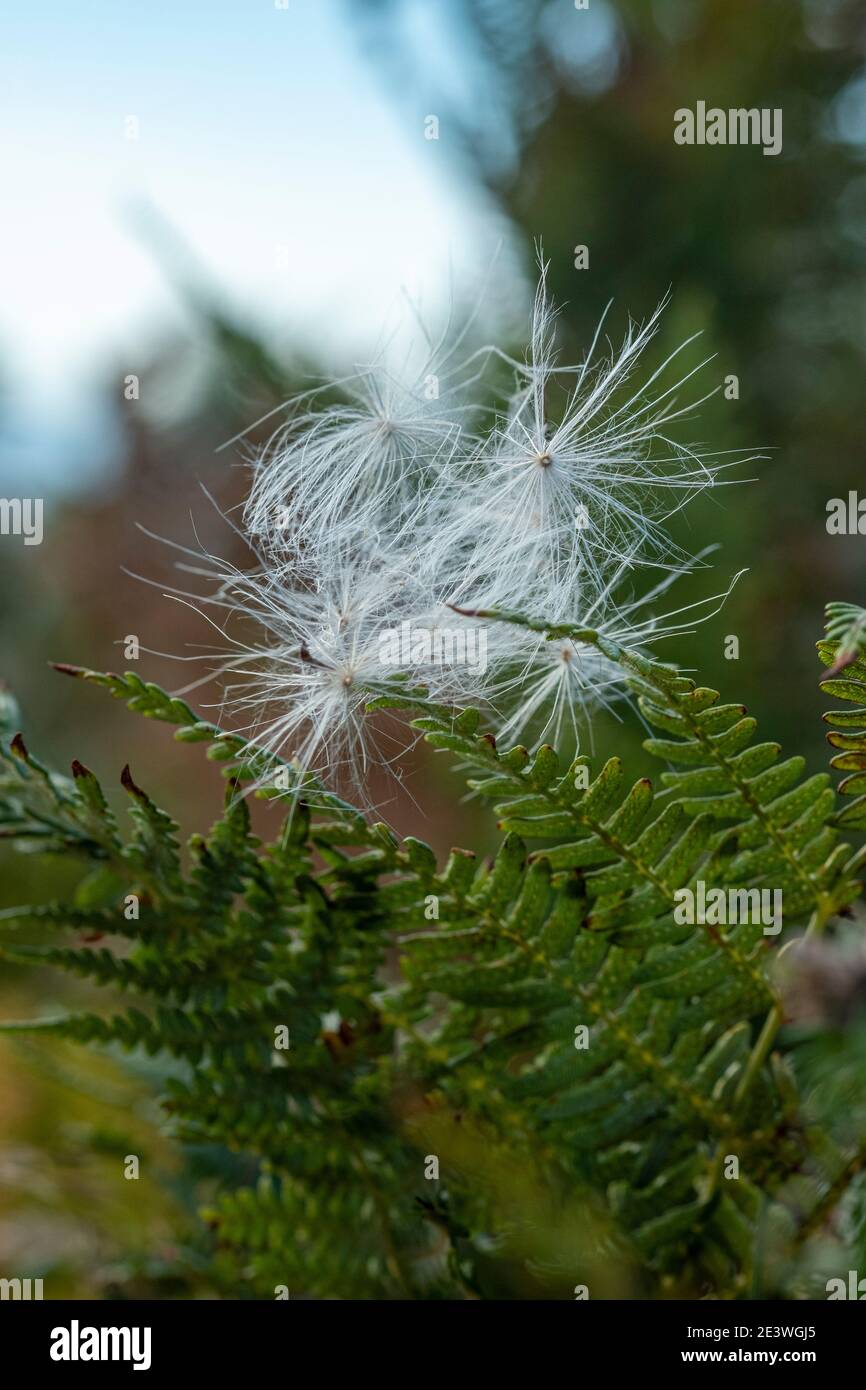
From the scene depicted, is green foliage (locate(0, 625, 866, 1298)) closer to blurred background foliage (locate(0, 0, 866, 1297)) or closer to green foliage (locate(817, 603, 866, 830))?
green foliage (locate(817, 603, 866, 830))

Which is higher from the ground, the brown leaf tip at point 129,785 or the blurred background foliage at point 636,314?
the blurred background foliage at point 636,314

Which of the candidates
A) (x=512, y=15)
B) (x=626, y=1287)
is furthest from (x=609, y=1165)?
(x=512, y=15)

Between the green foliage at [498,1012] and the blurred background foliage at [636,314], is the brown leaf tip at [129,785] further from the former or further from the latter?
the blurred background foliage at [636,314]

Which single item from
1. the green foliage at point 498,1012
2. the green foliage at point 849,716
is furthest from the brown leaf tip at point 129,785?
the green foliage at point 849,716

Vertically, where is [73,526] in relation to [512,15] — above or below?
below

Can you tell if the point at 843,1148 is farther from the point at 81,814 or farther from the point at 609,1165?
the point at 81,814
